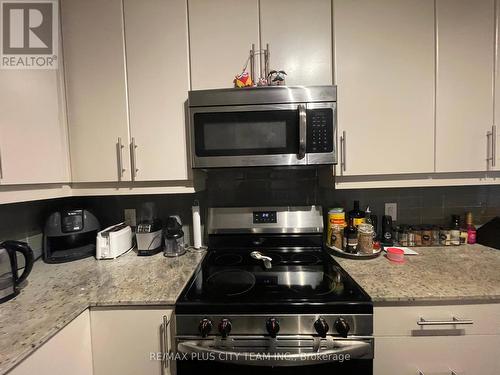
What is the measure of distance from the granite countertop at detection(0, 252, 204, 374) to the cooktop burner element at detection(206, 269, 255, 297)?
128mm

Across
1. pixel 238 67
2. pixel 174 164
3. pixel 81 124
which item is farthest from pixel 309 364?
pixel 81 124

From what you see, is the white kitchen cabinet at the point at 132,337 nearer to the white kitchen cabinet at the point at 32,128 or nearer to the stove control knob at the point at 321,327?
the stove control knob at the point at 321,327

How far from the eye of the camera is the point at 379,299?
98 cm

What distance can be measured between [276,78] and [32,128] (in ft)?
3.90

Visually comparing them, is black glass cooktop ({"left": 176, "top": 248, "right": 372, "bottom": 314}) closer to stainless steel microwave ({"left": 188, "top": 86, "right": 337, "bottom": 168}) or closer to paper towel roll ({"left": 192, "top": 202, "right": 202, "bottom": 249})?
paper towel roll ({"left": 192, "top": 202, "right": 202, "bottom": 249})

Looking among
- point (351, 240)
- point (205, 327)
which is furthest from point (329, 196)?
point (205, 327)

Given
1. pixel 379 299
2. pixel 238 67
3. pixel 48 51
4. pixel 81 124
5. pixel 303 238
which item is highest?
pixel 48 51

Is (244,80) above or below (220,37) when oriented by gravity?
below

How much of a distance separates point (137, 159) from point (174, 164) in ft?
0.64

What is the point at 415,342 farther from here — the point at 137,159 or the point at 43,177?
the point at 43,177

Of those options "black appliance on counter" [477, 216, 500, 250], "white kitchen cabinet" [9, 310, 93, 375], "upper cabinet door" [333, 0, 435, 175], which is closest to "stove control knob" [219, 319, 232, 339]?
"white kitchen cabinet" [9, 310, 93, 375]

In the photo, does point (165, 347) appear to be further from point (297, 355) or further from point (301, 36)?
point (301, 36)

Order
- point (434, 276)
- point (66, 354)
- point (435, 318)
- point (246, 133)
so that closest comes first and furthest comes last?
1. point (66, 354)
2. point (435, 318)
3. point (434, 276)
4. point (246, 133)

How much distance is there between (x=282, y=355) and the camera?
911 millimetres
